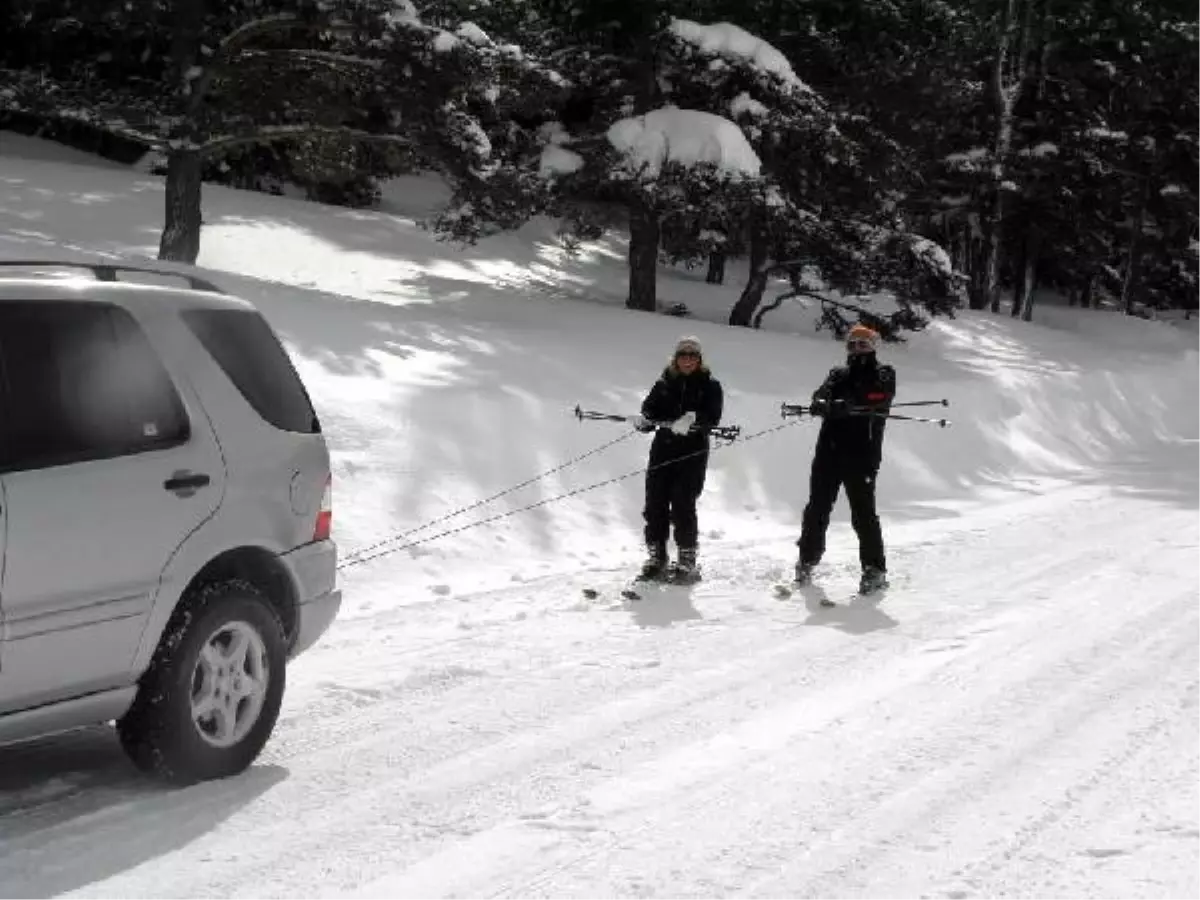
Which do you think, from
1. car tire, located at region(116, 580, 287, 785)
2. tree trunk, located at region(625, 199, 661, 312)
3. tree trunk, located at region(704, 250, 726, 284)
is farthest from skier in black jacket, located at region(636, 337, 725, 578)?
tree trunk, located at region(704, 250, 726, 284)

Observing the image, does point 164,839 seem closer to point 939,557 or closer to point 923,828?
point 923,828

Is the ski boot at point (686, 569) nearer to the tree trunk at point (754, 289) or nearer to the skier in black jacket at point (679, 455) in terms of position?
the skier in black jacket at point (679, 455)

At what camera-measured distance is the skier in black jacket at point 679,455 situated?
1033 centimetres

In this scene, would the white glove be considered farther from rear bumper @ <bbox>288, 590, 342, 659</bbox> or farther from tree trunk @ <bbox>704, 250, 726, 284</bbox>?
tree trunk @ <bbox>704, 250, 726, 284</bbox>

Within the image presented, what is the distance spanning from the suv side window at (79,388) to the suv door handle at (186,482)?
122mm

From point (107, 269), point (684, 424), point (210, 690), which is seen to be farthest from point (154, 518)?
point (684, 424)

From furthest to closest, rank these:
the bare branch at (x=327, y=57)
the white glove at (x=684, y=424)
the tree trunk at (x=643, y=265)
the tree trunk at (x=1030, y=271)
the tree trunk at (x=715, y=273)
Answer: the tree trunk at (x=1030, y=271) → the tree trunk at (x=715, y=273) → the tree trunk at (x=643, y=265) → the bare branch at (x=327, y=57) → the white glove at (x=684, y=424)

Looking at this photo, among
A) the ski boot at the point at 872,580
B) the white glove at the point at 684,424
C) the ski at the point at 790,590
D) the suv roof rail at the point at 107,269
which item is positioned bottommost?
the ski at the point at 790,590

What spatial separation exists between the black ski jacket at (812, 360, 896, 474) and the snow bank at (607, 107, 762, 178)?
37.8ft

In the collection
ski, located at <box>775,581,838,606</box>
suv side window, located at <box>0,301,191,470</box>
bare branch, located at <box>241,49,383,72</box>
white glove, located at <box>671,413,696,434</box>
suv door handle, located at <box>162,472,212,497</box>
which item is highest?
bare branch, located at <box>241,49,383,72</box>

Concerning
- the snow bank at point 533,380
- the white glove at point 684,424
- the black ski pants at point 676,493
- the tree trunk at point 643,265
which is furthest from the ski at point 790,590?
the tree trunk at point 643,265

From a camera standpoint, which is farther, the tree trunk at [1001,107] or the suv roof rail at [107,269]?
the tree trunk at [1001,107]

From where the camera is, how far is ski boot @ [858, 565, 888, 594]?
1016cm

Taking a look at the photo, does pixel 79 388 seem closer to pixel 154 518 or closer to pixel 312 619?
pixel 154 518
